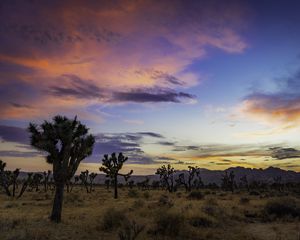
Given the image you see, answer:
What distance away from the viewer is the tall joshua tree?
62.6 ft

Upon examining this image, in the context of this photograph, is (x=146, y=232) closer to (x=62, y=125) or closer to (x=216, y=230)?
(x=216, y=230)

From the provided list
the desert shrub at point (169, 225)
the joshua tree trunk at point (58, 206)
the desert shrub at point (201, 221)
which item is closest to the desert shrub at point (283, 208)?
A: the desert shrub at point (201, 221)

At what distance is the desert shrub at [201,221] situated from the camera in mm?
17472

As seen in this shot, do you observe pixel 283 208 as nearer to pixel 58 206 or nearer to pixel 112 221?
pixel 112 221

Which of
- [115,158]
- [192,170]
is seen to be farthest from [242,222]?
[192,170]

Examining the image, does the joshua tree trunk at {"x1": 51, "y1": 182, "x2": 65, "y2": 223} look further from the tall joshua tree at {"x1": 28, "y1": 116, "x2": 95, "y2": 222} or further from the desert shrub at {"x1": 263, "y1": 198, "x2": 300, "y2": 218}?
the desert shrub at {"x1": 263, "y1": 198, "x2": 300, "y2": 218}

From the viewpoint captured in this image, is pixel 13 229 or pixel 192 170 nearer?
pixel 13 229

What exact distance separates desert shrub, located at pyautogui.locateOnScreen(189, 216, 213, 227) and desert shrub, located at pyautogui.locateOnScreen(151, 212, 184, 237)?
5.02ft

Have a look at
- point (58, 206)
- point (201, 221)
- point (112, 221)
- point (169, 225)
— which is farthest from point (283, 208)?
point (58, 206)

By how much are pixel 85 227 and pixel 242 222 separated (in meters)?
9.06

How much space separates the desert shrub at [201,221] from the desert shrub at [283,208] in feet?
19.3

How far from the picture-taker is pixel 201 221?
1777 cm

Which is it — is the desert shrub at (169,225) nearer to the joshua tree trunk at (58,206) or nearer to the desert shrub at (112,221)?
the desert shrub at (112,221)

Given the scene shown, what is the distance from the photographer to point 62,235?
14766mm
